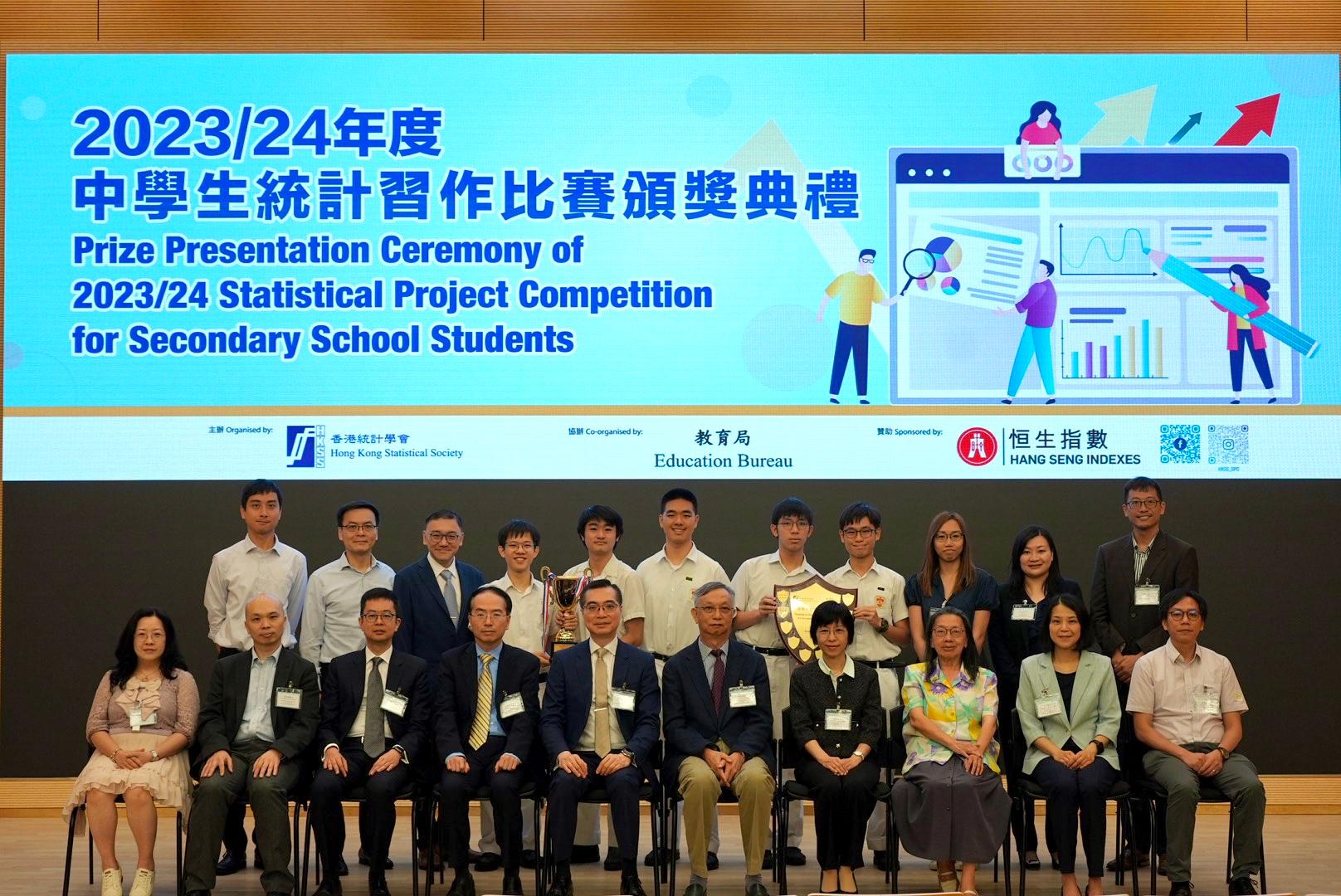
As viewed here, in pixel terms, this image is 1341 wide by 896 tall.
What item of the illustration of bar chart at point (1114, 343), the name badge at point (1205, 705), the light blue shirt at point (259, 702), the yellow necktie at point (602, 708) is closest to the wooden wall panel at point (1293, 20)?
the illustration of bar chart at point (1114, 343)

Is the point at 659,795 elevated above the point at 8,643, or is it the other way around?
the point at 8,643

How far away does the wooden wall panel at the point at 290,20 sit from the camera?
22.3 feet

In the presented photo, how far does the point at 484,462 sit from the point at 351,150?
5.25 feet

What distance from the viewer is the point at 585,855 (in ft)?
19.0

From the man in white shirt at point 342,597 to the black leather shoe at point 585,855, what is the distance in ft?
3.95

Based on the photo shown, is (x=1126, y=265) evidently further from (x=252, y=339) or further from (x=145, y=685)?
(x=145, y=685)

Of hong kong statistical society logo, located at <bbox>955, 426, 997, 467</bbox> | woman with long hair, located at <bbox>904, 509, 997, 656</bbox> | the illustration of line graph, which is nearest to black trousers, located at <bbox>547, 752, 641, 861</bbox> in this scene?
woman with long hair, located at <bbox>904, 509, 997, 656</bbox>

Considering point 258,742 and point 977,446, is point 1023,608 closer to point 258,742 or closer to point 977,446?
point 977,446

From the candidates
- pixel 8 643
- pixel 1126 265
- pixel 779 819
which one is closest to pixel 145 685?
pixel 8 643

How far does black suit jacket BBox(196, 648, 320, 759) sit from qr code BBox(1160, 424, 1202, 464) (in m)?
4.03

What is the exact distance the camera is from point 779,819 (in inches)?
203

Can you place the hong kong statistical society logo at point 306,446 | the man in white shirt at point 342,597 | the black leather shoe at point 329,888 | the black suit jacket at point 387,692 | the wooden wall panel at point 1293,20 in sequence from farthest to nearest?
the wooden wall panel at point 1293,20, the hong kong statistical society logo at point 306,446, the man in white shirt at point 342,597, the black suit jacket at point 387,692, the black leather shoe at point 329,888

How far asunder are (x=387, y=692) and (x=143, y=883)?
107 centimetres

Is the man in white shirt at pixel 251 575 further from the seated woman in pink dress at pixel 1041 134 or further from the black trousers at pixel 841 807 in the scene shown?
the seated woman in pink dress at pixel 1041 134
